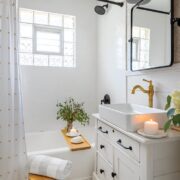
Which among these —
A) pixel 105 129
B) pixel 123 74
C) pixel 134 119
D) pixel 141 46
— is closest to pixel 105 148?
pixel 105 129

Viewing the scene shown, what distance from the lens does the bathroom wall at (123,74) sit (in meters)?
1.30

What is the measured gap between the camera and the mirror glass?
1.32m

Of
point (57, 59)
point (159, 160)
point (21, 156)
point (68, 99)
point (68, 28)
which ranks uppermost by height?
point (68, 28)

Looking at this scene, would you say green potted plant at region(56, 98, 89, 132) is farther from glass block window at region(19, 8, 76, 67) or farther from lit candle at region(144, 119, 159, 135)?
lit candle at region(144, 119, 159, 135)

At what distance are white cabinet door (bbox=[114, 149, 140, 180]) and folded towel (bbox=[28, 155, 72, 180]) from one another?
53cm

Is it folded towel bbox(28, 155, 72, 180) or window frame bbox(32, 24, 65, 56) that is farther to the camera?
window frame bbox(32, 24, 65, 56)

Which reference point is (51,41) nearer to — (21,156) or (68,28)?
(68,28)

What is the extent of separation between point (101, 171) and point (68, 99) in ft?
4.41

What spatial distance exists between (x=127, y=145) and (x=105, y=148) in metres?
0.42

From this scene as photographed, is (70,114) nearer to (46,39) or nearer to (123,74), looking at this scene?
(123,74)

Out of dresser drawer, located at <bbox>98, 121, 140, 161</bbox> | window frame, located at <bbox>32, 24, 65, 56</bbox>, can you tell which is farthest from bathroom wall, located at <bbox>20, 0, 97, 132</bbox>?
dresser drawer, located at <bbox>98, 121, 140, 161</bbox>

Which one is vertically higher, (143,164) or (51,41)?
(51,41)

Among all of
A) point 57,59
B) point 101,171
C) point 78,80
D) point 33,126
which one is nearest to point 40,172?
point 101,171

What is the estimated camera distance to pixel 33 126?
8.14 ft
